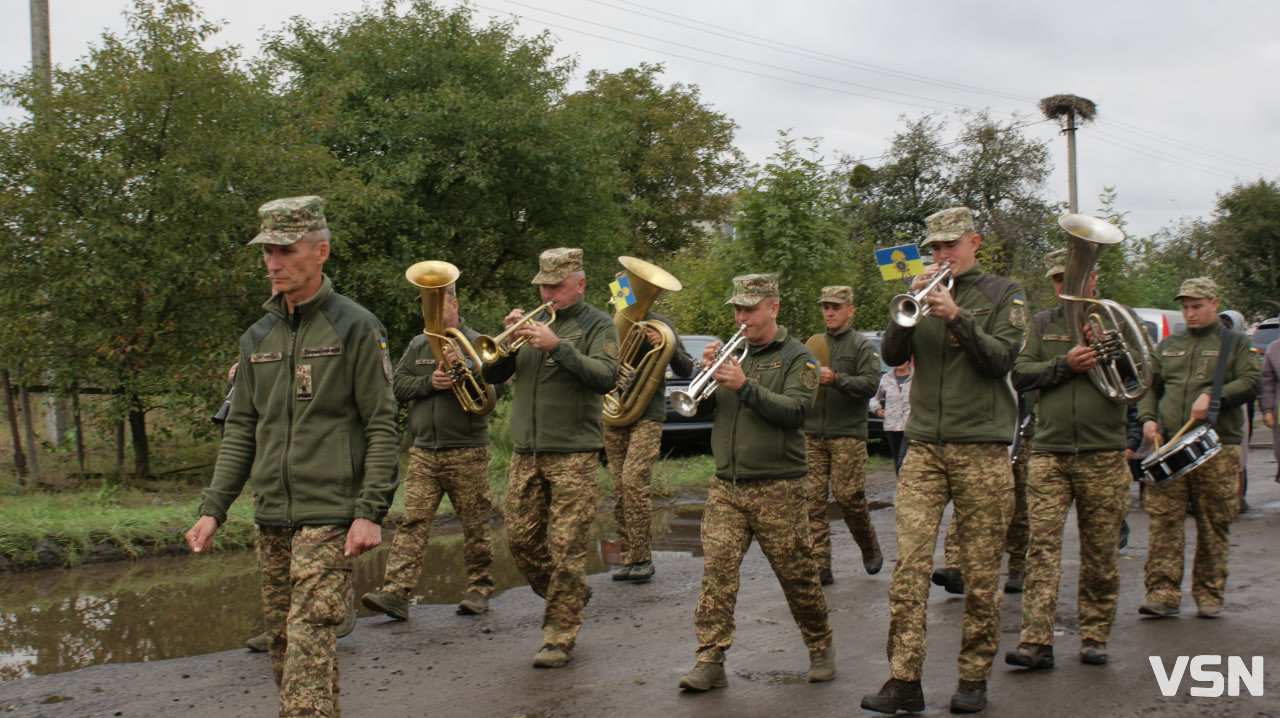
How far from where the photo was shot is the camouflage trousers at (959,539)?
462cm

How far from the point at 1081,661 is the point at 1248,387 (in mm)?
2520

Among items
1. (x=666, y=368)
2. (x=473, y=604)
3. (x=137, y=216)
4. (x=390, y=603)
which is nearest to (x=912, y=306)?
(x=666, y=368)

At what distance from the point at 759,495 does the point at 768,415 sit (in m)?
0.40

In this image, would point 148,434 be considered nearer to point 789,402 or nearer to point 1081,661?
point 789,402

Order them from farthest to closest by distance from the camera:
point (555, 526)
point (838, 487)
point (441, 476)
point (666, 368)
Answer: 1. point (838, 487)
2. point (666, 368)
3. point (441, 476)
4. point (555, 526)

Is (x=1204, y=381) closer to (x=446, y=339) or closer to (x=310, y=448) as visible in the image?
(x=446, y=339)

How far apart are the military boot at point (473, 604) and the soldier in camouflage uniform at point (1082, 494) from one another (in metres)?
3.27

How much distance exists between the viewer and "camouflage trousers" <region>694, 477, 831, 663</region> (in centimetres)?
503

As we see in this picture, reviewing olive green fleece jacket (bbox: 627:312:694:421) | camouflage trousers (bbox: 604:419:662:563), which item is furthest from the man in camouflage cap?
camouflage trousers (bbox: 604:419:662:563)

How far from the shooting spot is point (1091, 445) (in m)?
5.39

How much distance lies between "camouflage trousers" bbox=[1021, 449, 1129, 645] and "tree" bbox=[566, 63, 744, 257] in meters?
31.7

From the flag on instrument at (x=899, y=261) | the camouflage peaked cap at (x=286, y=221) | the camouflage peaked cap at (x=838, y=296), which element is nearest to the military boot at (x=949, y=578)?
the camouflage peaked cap at (x=838, y=296)

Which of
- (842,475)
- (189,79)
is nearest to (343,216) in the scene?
(189,79)

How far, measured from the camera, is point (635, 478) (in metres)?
7.94
